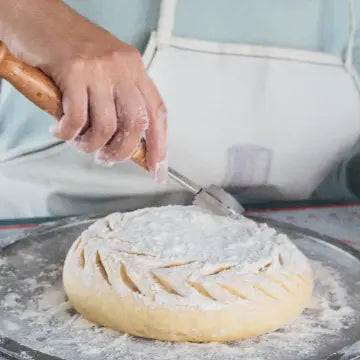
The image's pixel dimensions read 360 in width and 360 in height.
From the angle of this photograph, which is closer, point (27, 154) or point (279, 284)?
point (279, 284)

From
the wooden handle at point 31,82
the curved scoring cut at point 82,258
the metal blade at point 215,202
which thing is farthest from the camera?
the metal blade at point 215,202

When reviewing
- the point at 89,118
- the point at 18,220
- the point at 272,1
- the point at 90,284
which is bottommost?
the point at 18,220

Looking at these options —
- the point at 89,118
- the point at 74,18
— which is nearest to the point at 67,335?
the point at 89,118

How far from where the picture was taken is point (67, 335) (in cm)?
94

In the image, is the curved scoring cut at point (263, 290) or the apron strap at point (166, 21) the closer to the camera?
the curved scoring cut at point (263, 290)

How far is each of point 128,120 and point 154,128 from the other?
56 mm

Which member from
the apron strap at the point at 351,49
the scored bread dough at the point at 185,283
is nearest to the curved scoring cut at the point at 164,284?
the scored bread dough at the point at 185,283

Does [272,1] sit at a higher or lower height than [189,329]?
higher

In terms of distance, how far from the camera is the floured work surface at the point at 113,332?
91 centimetres

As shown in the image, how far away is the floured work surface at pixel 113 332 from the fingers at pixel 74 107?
9.4 inches

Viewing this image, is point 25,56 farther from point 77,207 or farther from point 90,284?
point 77,207

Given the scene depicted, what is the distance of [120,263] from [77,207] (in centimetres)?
42

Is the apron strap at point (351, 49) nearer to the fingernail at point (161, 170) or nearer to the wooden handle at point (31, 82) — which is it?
the fingernail at point (161, 170)

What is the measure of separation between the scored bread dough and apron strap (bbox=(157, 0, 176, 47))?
0.37 meters
